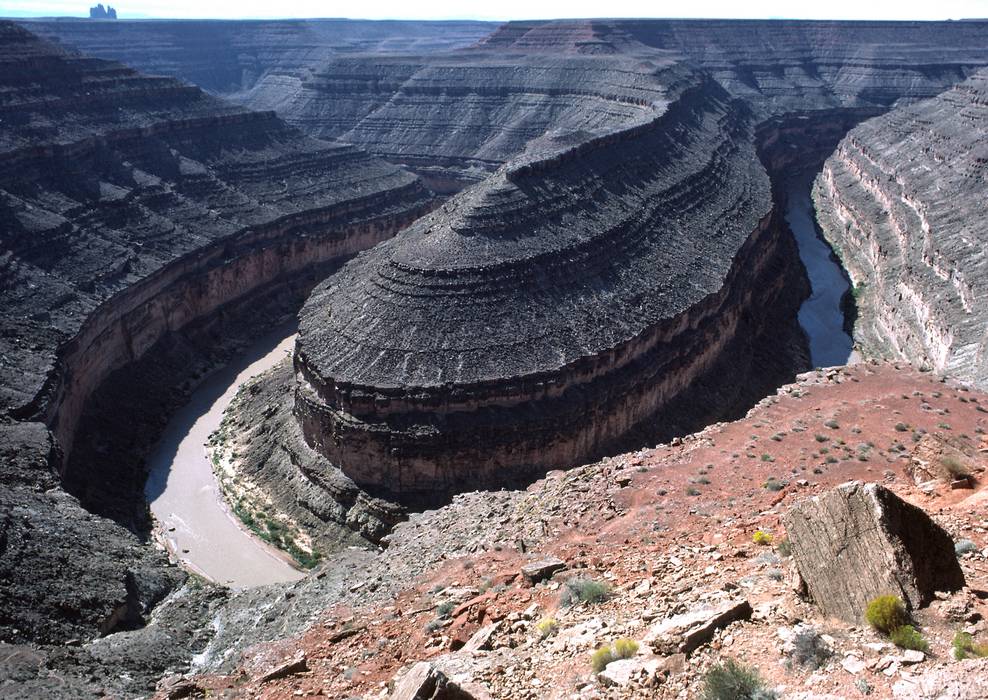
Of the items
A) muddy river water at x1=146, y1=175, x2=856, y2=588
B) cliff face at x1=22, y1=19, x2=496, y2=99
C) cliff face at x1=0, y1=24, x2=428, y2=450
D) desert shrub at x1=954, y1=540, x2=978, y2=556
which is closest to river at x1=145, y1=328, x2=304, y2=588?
muddy river water at x1=146, y1=175, x2=856, y2=588

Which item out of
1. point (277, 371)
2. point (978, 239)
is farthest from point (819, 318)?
point (277, 371)

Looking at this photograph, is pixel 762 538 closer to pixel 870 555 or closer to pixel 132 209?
pixel 870 555

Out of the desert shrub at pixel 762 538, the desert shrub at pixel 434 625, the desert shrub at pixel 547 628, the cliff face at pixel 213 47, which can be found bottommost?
the desert shrub at pixel 434 625

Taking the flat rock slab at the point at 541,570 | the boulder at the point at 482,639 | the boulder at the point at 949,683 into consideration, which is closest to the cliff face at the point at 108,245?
the flat rock slab at the point at 541,570

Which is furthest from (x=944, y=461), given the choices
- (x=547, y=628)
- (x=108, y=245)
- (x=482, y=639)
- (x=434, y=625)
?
(x=108, y=245)

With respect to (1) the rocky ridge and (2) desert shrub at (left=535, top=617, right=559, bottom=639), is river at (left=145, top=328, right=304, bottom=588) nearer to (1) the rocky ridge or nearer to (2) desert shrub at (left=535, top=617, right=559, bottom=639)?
(1) the rocky ridge

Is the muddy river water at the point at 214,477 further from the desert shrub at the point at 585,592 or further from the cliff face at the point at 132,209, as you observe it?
the desert shrub at the point at 585,592

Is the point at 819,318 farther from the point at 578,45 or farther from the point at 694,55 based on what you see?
the point at 694,55

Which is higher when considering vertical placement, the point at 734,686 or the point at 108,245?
the point at 108,245
